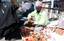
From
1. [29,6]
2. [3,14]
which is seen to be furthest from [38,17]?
[3,14]

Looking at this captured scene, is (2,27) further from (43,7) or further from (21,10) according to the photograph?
(43,7)

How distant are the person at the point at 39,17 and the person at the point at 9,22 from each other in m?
0.16

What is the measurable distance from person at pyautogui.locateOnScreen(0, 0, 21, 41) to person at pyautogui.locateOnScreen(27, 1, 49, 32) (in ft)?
0.54

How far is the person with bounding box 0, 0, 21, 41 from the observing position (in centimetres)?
120

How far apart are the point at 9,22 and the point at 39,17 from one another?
0.32m

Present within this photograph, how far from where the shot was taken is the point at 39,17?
4.05 feet

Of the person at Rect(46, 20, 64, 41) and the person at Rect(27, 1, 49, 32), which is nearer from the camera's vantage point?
the person at Rect(46, 20, 64, 41)

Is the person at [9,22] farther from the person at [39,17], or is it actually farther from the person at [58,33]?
the person at [58,33]

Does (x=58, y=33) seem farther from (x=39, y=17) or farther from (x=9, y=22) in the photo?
(x=9, y=22)

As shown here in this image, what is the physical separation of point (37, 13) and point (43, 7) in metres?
0.09

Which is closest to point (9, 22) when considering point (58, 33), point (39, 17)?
point (39, 17)

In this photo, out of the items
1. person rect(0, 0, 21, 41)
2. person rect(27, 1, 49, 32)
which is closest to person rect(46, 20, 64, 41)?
person rect(27, 1, 49, 32)

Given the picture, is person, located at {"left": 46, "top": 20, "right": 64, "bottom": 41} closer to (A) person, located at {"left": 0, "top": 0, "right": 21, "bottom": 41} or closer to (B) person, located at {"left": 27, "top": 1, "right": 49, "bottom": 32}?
(B) person, located at {"left": 27, "top": 1, "right": 49, "bottom": 32}

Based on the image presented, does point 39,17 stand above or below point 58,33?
above
